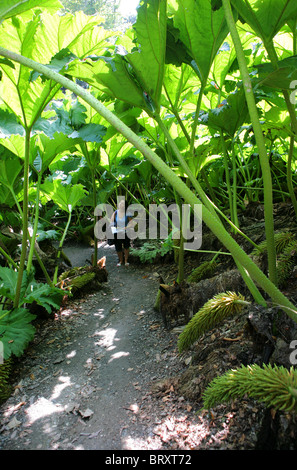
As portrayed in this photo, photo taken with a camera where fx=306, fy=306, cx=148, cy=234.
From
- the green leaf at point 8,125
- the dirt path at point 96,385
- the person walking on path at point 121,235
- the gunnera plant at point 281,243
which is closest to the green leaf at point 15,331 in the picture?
the dirt path at point 96,385

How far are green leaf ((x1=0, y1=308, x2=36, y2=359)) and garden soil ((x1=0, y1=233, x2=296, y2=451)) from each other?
11.2 inches

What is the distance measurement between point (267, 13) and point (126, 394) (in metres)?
2.14

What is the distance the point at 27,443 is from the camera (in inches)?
60.9

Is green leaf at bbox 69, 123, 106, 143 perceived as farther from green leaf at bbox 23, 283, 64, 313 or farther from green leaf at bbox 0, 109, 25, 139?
green leaf at bbox 23, 283, 64, 313

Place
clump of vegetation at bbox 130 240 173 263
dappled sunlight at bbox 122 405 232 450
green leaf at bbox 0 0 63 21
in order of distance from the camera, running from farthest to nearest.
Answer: clump of vegetation at bbox 130 240 173 263 → green leaf at bbox 0 0 63 21 → dappled sunlight at bbox 122 405 232 450

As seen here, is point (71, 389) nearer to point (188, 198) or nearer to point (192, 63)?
point (188, 198)

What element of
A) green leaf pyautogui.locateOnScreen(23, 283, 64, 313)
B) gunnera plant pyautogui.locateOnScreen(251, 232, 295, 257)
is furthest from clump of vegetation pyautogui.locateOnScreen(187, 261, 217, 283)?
green leaf pyautogui.locateOnScreen(23, 283, 64, 313)

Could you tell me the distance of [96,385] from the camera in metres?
2.06

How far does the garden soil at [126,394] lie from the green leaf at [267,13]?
1489mm

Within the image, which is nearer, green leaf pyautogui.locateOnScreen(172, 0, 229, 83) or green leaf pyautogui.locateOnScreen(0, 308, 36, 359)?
green leaf pyautogui.locateOnScreen(172, 0, 229, 83)

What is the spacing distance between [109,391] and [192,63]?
203 cm

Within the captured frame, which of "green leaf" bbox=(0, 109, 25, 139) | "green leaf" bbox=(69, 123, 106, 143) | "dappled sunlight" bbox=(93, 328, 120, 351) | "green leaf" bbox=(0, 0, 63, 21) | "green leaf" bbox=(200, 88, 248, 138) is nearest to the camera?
"green leaf" bbox=(0, 0, 63, 21)

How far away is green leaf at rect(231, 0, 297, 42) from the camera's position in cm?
134
